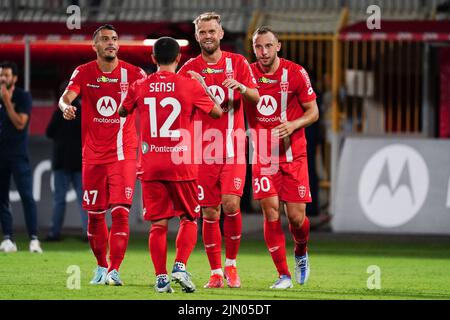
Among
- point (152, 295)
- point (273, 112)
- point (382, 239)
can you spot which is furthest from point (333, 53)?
point (152, 295)

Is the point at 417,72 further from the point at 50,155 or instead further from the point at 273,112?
the point at 273,112

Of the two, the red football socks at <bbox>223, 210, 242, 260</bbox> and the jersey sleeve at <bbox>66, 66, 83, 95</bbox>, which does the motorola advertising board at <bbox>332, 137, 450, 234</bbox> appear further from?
the jersey sleeve at <bbox>66, 66, 83, 95</bbox>

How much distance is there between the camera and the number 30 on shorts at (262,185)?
12.5 metres

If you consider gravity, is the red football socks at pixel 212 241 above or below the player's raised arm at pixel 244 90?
below

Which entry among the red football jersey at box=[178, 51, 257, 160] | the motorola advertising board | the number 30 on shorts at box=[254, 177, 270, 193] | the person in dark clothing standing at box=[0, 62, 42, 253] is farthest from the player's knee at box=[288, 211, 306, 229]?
the motorola advertising board

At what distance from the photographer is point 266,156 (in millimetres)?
12609

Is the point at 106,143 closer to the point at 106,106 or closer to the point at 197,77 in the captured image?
the point at 106,106

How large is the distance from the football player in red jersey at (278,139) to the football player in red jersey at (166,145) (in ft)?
3.36

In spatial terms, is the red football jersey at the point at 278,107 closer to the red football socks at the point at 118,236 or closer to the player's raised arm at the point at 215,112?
the player's raised arm at the point at 215,112

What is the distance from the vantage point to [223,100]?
41.0 ft

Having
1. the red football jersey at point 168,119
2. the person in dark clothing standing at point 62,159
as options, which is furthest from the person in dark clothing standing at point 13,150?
the red football jersey at point 168,119

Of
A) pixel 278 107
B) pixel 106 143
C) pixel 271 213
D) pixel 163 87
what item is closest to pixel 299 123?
pixel 278 107

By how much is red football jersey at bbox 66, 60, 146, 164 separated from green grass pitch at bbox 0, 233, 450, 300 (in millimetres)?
1231
